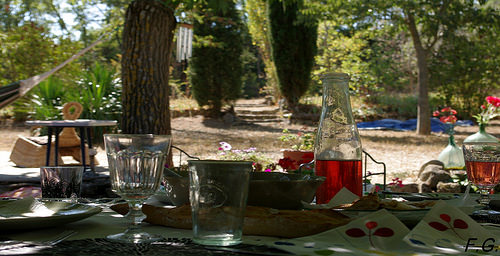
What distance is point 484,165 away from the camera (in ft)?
3.44

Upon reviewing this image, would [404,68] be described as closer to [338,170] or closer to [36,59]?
[36,59]

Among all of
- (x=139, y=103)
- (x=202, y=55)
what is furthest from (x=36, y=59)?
(x=139, y=103)

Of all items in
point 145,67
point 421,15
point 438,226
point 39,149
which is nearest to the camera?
point 438,226

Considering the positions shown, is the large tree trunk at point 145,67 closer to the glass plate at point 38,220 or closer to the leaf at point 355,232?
the glass plate at point 38,220

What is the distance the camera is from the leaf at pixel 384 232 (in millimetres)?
636

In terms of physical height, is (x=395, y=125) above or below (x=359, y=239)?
below

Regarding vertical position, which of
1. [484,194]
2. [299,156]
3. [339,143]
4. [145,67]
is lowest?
[299,156]

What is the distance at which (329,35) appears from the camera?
618 inches

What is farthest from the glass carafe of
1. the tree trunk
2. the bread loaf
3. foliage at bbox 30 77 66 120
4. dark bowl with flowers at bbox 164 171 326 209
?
the tree trunk

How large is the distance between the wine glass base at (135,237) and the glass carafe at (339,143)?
0.43 metres

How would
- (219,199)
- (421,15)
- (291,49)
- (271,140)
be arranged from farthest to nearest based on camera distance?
(291,49) → (421,15) → (271,140) → (219,199)

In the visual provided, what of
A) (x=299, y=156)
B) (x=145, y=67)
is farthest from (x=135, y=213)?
(x=145, y=67)

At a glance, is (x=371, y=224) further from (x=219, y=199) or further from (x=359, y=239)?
(x=219, y=199)

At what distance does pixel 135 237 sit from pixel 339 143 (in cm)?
48
